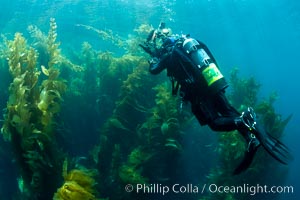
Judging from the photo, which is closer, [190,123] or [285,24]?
[190,123]

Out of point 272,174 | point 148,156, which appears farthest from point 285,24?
point 148,156

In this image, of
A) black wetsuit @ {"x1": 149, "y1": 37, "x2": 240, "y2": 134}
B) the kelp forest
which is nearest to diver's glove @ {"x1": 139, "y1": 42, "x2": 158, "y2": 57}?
black wetsuit @ {"x1": 149, "y1": 37, "x2": 240, "y2": 134}

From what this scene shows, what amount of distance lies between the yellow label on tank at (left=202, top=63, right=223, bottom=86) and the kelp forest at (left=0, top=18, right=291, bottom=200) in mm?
2200

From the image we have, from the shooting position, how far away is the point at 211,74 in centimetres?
450

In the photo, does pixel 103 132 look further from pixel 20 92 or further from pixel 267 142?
pixel 267 142

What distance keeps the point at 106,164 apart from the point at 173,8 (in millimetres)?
17711

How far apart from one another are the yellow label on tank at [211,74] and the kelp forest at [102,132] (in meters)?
2.20

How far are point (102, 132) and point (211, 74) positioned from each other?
13.0 feet

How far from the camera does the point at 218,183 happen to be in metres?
7.44

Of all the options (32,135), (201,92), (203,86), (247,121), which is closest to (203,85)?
(203,86)

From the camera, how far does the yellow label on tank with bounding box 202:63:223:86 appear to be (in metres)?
4.48

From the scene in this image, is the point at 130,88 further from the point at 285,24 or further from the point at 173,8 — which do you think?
the point at 285,24

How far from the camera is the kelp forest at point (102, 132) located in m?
5.20

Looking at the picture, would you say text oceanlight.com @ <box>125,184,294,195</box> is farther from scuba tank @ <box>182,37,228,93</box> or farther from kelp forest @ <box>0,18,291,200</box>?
scuba tank @ <box>182,37,228,93</box>
